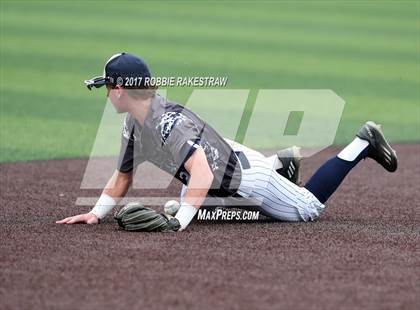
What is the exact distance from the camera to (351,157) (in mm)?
6980

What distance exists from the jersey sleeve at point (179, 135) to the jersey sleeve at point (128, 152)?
41 cm

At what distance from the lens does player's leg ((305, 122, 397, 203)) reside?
22.8 feet

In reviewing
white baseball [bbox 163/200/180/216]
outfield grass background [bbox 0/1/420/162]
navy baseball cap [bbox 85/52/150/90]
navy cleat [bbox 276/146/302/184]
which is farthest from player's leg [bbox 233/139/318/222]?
outfield grass background [bbox 0/1/420/162]

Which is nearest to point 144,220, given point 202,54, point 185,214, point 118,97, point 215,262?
point 185,214

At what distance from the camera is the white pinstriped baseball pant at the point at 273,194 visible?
6707 mm

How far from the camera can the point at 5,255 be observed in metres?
5.52

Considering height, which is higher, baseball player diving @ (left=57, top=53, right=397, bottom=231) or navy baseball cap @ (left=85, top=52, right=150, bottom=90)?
navy baseball cap @ (left=85, top=52, right=150, bottom=90)

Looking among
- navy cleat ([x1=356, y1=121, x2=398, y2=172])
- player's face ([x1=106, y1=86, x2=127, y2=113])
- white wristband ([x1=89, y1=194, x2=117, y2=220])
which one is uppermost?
player's face ([x1=106, y1=86, x2=127, y2=113])

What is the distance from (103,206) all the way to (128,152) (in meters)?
0.43

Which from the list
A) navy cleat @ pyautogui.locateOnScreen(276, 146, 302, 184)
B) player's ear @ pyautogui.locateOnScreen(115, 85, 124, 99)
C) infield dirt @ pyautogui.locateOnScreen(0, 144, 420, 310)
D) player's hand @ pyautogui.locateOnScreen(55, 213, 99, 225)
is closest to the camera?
infield dirt @ pyautogui.locateOnScreen(0, 144, 420, 310)

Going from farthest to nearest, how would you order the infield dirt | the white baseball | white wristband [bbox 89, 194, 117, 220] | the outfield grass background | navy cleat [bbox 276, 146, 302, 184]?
1. the outfield grass background
2. navy cleat [bbox 276, 146, 302, 184]
3. the white baseball
4. white wristband [bbox 89, 194, 117, 220]
5. the infield dirt

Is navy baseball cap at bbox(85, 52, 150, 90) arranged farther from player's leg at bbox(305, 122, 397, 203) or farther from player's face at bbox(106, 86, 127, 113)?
player's leg at bbox(305, 122, 397, 203)

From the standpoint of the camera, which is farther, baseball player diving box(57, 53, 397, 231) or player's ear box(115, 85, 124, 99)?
player's ear box(115, 85, 124, 99)

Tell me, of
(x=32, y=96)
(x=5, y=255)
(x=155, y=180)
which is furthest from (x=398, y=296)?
(x=32, y=96)
